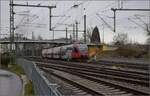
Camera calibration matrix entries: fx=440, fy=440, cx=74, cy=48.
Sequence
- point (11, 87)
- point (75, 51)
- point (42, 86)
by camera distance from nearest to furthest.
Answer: point (42, 86) → point (11, 87) → point (75, 51)

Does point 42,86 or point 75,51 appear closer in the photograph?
point 42,86

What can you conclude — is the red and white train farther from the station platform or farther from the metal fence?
the metal fence

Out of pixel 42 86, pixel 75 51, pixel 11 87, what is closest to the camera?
pixel 42 86

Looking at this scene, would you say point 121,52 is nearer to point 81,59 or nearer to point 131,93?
point 81,59

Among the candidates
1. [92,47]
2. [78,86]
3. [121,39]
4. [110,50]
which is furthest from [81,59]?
[121,39]

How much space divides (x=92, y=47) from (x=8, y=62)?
1562cm

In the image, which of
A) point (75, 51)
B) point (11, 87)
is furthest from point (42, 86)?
point (75, 51)

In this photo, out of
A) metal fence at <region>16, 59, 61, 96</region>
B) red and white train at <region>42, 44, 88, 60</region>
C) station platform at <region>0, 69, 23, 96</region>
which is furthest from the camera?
red and white train at <region>42, 44, 88, 60</region>

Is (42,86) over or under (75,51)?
over

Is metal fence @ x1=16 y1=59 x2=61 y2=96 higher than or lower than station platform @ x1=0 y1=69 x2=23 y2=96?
higher

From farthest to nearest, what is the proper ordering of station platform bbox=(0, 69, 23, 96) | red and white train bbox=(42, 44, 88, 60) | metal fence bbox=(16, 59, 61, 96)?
red and white train bbox=(42, 44, 88, 60)
station platform bbox=(0, 69, 23, 96)
metal fence bbox=(16, 59, 61, 96)

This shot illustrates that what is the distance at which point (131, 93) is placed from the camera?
706 inches

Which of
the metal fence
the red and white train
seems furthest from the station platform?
the red and white train

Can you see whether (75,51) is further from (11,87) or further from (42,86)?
(42,86)
